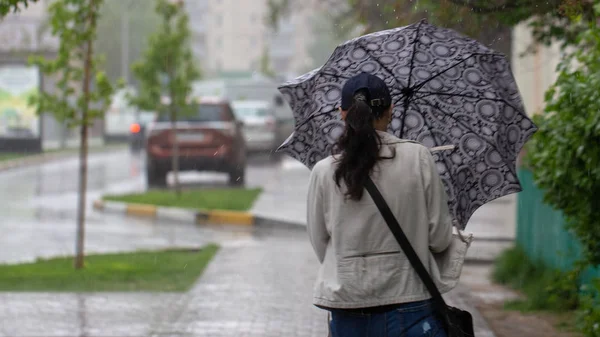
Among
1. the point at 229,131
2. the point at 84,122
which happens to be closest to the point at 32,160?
the point at 229,131

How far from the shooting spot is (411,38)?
414 cm

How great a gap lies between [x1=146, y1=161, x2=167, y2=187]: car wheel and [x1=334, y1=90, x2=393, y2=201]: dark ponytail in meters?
17.0

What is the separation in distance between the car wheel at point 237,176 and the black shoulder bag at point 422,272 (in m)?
17.2

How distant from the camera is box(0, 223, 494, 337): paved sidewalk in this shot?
680 centimetres

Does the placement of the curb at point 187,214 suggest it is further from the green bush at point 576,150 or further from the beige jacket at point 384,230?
the beige jacket at point 384,230

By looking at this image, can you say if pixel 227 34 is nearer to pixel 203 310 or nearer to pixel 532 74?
pixel 532 74

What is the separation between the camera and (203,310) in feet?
24.5

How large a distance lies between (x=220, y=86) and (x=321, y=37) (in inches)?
2893

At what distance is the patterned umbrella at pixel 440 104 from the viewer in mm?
4086

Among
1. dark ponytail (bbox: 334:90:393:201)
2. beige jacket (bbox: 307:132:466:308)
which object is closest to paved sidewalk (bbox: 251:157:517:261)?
beige jacket (bbox: 307:132:466:308)

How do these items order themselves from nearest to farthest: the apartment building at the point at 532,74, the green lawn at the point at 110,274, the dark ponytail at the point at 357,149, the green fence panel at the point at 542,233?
the dark ponytail at the point at 357,149
the green fence panel at the point at 542,233
the green lawn at the point at 110,274
the apartment building at the point at 532,74

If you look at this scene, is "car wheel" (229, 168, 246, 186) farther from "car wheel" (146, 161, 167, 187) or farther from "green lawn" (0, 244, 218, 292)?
"green lawn" (0, 244, 218, 292)

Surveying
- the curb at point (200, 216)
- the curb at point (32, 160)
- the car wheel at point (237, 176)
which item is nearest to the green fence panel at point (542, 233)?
the curb at point (200, 216)

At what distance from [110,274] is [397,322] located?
6360 mm
